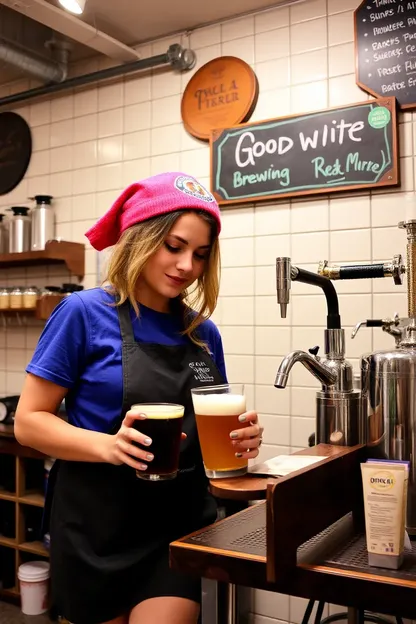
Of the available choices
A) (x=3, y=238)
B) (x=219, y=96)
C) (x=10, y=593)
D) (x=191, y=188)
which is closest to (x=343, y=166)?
(x=219, y=96)

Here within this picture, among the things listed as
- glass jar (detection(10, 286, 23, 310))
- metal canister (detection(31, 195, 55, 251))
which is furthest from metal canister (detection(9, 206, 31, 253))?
glass jar (detection(10, 286, 23, 310))

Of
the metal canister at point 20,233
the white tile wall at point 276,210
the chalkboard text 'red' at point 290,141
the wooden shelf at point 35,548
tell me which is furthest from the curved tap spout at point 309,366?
the metal canister at point 20,233

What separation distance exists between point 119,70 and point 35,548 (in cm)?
254

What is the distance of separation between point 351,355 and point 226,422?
1.58 meters

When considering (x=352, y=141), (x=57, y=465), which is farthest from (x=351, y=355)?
(x=57, y=465)

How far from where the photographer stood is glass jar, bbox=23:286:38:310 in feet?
Answer: 11.1

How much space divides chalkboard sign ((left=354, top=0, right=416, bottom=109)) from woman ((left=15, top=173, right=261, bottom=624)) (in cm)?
139

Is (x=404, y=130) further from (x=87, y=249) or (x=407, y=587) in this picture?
(x=407, y=587)

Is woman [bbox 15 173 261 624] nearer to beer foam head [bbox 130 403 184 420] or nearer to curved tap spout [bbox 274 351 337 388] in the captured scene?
beer foam head [bbox 130 403 184 420]

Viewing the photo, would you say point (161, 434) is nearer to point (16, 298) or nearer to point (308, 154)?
point (308, 154)

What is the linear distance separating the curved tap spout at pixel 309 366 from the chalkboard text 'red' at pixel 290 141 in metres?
1.61

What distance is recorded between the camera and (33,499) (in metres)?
3.12

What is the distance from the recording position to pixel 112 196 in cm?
338

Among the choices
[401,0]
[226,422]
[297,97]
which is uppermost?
[401,0]
